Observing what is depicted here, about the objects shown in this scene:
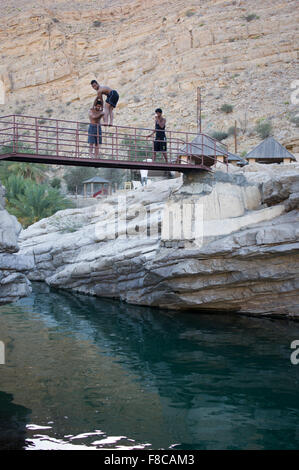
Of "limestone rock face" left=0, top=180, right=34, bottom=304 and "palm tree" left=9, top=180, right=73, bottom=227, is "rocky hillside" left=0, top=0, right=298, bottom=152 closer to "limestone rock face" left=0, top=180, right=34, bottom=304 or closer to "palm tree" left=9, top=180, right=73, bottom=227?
"palm tree" left=9, top=180, right=73, bottom=227

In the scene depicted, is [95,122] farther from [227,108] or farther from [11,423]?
[227,108]

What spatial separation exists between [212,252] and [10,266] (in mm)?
7476

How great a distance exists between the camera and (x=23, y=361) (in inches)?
480

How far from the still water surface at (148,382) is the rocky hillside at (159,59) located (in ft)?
108

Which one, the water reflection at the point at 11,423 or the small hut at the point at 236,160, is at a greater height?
the small hut at the point at 236,160

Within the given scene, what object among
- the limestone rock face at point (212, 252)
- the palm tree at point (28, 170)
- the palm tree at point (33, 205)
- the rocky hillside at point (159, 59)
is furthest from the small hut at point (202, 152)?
the rocky hillside at point (159, 59)

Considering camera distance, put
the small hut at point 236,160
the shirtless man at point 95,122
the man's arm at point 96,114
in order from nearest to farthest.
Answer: the shirtless man at point 95,122, the man's arm at point 96,114, the small hut at point 236,160

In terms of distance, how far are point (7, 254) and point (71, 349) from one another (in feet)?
11.4

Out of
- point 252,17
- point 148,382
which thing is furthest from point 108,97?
point 252,17

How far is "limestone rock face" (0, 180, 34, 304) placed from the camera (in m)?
11.7

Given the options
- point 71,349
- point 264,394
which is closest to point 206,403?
point 264,394

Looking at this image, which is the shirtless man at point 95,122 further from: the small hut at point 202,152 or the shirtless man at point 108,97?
the small hut at point 202,152

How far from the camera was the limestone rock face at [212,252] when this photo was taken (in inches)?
645

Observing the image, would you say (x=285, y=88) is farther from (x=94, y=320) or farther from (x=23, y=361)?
(x=23, y=361)
